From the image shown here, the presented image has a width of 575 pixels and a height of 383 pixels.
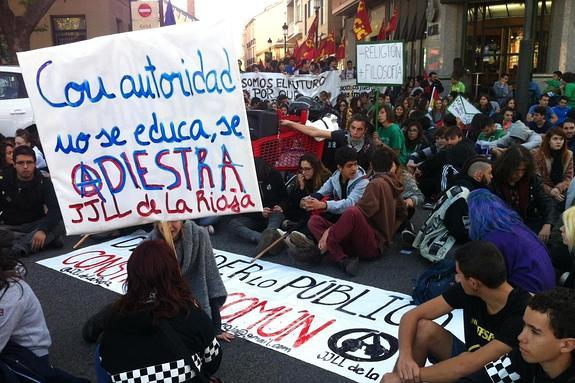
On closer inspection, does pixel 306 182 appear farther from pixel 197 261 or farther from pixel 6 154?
pixel 6 154

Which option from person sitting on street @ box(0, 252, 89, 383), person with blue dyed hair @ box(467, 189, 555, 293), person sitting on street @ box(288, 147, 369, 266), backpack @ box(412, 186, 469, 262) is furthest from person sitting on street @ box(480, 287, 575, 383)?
person sitting on street @ box(288, 147, 369, 266)

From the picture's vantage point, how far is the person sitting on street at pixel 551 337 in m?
1.87

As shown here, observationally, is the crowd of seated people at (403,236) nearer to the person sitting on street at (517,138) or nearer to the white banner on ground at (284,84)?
the person sitting on street at (517,138)

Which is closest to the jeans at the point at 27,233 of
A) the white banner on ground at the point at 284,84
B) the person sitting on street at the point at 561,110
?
the person sitting on street at the point at 561,110

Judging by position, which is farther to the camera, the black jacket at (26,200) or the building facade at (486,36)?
the building facade at (486,36)

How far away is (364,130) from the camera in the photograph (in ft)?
21.7

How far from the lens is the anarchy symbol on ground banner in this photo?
3439 mm

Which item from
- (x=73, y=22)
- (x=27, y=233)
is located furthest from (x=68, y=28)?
(x=27, y=233)

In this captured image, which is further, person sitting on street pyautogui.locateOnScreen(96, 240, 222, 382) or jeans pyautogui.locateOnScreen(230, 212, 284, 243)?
jeans pyautogui.locateOnScreen(230, 212, 284, 243)

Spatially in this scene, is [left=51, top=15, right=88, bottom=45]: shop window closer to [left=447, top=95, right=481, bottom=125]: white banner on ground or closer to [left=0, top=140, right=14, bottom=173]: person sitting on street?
[left=0, top=140, right=14, bottom=173]: person sitting on street

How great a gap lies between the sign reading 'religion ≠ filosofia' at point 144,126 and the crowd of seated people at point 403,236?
30cm

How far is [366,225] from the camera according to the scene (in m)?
4.93

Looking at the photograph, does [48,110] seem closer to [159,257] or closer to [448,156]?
[159,257]

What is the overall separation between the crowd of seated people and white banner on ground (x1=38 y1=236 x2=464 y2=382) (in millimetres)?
316
